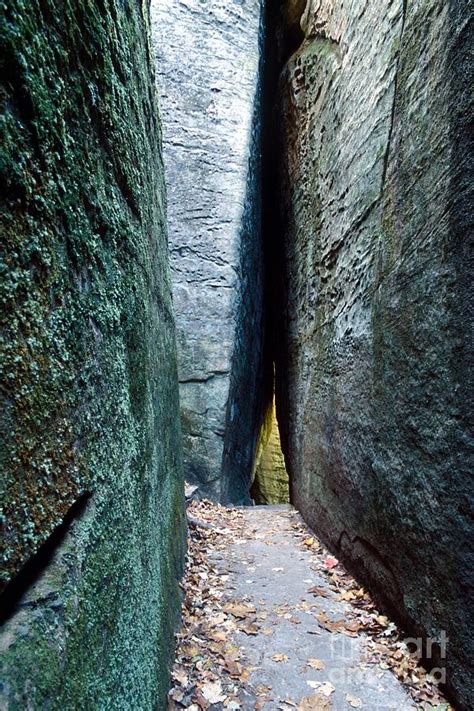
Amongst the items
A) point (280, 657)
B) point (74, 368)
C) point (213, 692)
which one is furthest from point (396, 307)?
point (213, 692)

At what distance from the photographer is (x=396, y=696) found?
216 cm

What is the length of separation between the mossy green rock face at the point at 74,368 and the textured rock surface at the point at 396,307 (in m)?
1.47

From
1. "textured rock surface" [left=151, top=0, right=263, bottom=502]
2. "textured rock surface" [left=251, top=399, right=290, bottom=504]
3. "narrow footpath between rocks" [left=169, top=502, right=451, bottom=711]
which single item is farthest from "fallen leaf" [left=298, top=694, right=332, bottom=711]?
"textured rock surface" [left=251, top=399, right=290, bottom=504]

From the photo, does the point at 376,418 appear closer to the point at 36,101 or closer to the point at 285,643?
the point at 285,643

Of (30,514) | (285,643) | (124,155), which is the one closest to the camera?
(30,514)

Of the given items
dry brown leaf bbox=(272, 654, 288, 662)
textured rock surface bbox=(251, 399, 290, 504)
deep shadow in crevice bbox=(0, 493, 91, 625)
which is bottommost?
textured rock surface bbox=(251, 399, 290, 504)

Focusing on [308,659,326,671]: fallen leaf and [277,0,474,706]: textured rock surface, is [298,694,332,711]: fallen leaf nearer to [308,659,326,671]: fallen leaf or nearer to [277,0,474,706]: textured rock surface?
[308,659,326,671]: fallen leaf

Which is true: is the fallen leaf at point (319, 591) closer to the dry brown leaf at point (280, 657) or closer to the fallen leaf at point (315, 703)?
the dry brown leaf at point (280, 657)

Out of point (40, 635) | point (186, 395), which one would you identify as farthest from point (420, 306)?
point (186, 395)

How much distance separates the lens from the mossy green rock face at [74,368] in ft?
2.41

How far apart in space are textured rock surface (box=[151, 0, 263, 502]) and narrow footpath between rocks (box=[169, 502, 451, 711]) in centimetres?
240

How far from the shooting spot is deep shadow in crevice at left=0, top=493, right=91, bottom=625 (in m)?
0.75

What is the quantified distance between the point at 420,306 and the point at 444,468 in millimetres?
874

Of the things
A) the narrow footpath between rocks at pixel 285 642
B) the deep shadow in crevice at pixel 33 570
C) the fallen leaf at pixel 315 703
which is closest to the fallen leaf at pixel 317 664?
the narrow footpath between rocks at pixel 285 642
